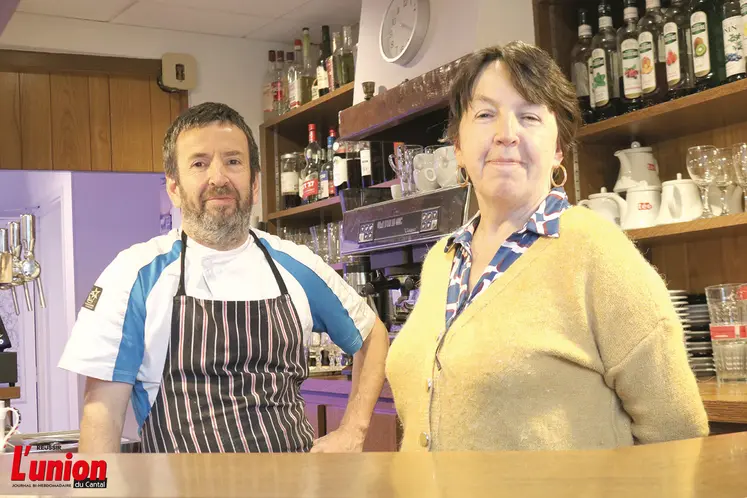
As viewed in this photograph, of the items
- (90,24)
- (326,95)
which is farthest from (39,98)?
(326,95)

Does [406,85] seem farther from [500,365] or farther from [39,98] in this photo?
[39,98]

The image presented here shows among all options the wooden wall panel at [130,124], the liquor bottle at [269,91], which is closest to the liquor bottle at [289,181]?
the liquor bottle at [269,91]

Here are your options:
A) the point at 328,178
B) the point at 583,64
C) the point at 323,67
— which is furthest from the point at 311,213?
the point at 583,64

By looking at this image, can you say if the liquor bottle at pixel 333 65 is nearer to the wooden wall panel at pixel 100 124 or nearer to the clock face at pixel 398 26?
the clock face at pixel 398 26

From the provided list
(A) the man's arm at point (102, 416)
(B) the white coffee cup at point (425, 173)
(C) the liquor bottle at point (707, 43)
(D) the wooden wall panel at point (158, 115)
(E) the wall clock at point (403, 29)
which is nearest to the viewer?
(A) the man's arm at point (102, 416)

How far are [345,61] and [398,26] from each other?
44.9 inches

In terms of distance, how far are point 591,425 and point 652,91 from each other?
1.88 metres

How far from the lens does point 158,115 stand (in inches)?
199

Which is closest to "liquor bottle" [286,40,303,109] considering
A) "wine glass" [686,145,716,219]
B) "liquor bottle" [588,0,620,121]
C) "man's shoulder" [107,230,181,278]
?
"liquor bottle" [588,0,620,121]

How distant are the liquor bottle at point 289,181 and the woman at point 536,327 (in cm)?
366

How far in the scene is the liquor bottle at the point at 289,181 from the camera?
5004 millimetres

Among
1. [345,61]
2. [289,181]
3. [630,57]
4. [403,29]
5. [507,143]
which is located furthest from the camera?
[289,181]

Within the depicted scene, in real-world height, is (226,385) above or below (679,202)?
below

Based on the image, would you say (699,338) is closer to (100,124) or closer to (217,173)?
(217,173)
